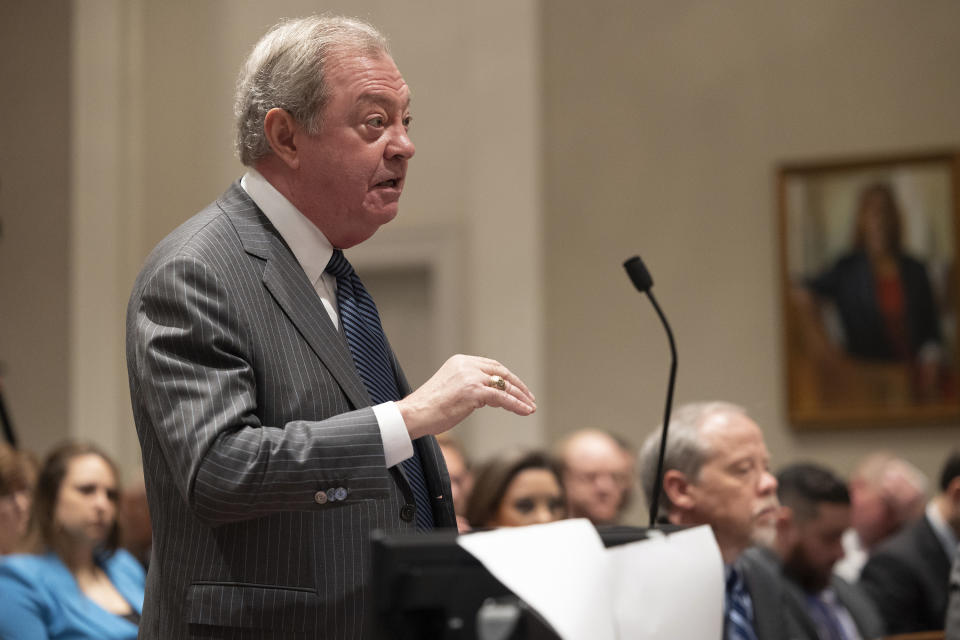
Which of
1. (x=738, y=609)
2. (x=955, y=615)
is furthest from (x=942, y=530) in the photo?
(x=955, y=615)

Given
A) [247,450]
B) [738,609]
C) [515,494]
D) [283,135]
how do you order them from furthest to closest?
1. [515,494]
2. [738,609]
3. [283,135]
4. [247,450]

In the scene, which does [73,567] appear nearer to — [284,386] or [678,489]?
[678,489]

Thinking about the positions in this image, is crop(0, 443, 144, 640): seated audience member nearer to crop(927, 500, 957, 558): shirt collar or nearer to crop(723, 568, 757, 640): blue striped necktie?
crop(723, 568, 757, 640): blue striped necktie

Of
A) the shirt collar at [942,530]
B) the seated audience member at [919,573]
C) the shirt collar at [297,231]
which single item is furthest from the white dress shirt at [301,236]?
the shirt collar at [942,530]

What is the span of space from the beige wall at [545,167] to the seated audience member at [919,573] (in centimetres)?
227

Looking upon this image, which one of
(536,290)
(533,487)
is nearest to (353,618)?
(533,487)

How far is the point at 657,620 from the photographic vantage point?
64.6 inches

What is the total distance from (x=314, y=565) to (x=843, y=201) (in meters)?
6.84

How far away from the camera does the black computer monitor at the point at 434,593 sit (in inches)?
58.1

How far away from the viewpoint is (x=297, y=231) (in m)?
2.23

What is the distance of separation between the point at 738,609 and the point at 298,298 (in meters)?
1.98

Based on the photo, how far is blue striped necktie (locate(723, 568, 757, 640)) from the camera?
3498 mm

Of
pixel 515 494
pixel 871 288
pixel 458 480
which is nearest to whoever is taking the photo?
pixel 515 494

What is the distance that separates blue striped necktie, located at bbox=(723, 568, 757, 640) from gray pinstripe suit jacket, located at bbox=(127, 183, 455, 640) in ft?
5.66
